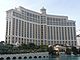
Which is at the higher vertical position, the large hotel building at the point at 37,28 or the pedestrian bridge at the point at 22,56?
the large hotel building at the point at 37,28

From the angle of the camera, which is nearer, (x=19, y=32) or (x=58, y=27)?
(x=19, y=32)

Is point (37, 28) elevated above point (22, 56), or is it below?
above

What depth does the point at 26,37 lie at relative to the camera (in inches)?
3937

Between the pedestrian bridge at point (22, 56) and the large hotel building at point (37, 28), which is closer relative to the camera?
the pedestrian bridge at point (22, 56)

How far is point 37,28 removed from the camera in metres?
108

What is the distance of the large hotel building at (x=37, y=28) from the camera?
9400 cm

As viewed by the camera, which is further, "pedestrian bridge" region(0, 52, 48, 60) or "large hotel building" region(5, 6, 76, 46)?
"large hotel building" region(5, 6, 76, 46)

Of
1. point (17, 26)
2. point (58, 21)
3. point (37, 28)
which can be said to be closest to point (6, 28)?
point (17, 26)

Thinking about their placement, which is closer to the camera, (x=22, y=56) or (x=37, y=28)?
(x=22, y=56)

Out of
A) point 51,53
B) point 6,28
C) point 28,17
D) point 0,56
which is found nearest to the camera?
point 0,56

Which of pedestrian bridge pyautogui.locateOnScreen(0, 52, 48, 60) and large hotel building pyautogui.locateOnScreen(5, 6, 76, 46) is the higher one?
large hotel building pyautogui.locateOnScreen(5, 6, 76, 46)

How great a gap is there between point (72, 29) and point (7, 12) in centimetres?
4935

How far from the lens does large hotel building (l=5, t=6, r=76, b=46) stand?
308 ft

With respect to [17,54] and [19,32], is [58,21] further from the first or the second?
[17,54]
